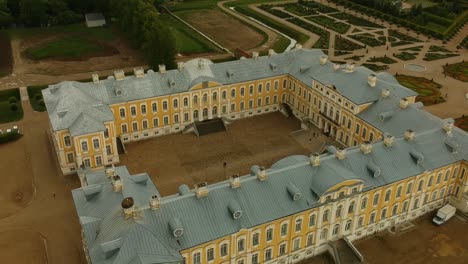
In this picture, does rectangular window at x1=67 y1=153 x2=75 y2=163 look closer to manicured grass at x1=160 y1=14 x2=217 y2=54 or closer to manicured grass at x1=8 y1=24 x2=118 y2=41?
manicured grass at x1=160 y1=14 x2=217 y2=54

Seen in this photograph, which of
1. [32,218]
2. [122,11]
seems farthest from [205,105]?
[122,11]

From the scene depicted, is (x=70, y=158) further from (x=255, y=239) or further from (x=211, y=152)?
(x=255, y=239)

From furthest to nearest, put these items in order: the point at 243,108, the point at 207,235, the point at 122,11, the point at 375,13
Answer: the point at 375,13
the point at 122,11
the point at 243,108
the point at 207,235

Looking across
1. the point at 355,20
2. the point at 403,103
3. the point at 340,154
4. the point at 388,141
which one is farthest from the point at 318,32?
the point at 340,154

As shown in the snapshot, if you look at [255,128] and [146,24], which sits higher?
[146,24]

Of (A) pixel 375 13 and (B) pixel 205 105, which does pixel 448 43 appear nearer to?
(A) pixel 375 13

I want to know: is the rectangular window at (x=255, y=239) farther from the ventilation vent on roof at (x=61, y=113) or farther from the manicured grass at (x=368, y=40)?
the manicured grass at (x=368, y=40)

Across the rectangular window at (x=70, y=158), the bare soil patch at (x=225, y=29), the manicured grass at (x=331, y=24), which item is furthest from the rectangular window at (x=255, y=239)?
the manicured grass at (x=331, y=24)
